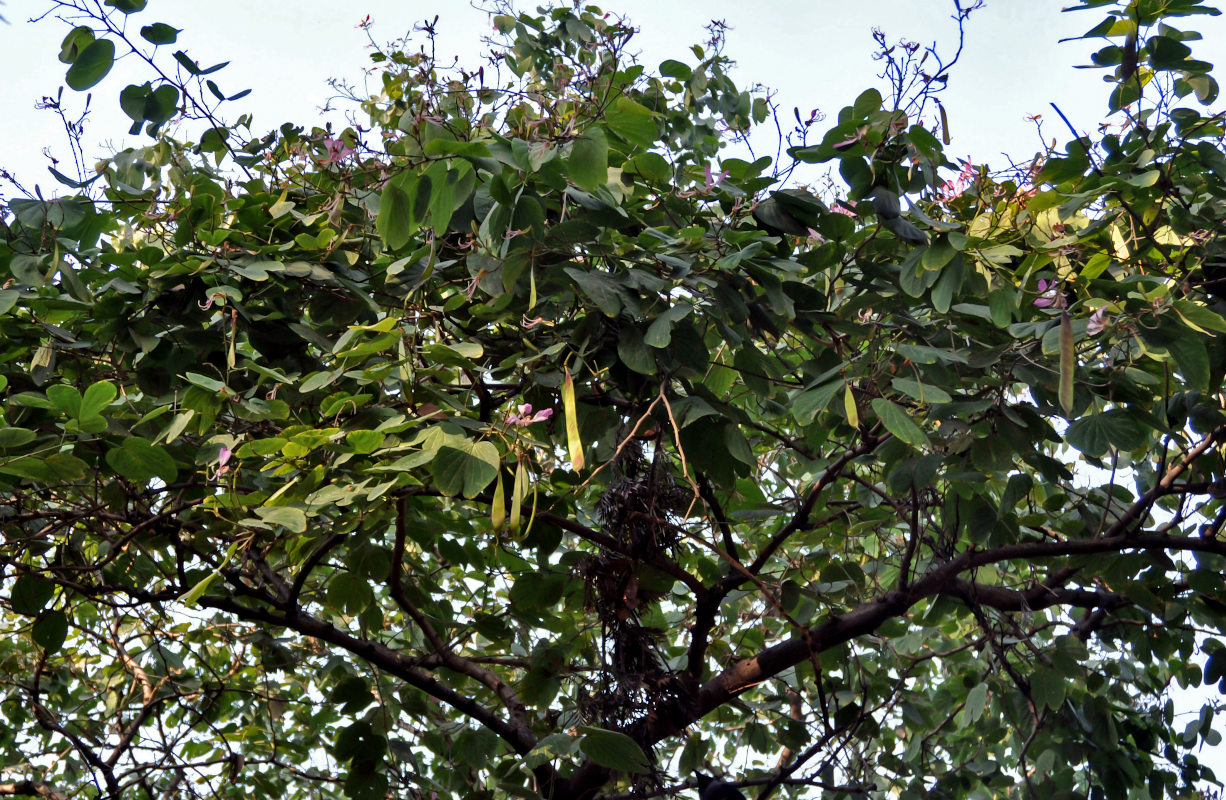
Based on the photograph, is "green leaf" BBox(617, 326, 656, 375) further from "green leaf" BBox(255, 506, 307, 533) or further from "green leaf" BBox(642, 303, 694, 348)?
"green leaf" BBox(255, 506, 307, 533)

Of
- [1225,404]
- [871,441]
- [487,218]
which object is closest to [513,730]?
[871,441]

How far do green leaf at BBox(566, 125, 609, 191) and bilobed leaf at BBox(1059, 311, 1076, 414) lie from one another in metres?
0.79

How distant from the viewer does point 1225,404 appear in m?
2.60

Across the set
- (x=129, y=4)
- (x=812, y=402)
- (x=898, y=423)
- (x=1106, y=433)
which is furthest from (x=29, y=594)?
(x=1106, y=433)

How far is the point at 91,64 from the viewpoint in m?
2.08

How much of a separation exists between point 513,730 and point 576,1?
93.9 inches

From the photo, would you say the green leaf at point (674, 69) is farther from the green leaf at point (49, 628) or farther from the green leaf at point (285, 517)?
the green leaf at point (49, 628)

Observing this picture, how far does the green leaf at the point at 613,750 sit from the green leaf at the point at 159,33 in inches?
62.7

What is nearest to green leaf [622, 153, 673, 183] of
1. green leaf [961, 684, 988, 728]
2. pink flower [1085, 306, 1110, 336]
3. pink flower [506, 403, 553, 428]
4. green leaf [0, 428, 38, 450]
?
pink flower [506, 403, 553, 428]

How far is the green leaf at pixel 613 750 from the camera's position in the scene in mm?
2002

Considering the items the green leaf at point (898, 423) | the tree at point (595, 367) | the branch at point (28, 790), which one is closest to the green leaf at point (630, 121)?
the tree at point (595, 367)

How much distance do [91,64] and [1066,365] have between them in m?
1.90

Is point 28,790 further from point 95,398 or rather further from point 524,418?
point 524,418

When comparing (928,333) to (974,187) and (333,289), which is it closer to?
(974,187)
